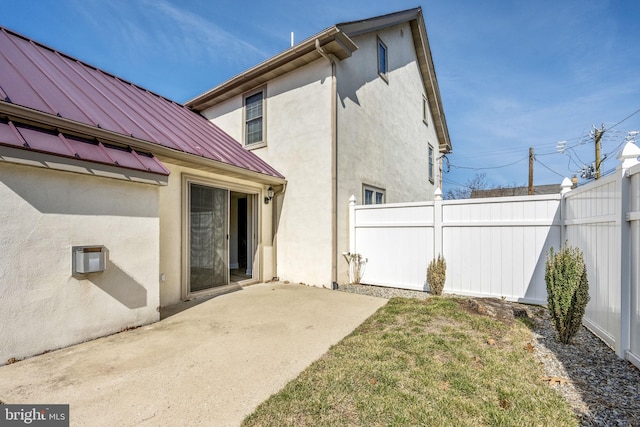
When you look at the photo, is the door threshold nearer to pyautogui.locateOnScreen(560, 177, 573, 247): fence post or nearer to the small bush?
the small bush

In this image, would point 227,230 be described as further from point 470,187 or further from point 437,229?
point 470,187

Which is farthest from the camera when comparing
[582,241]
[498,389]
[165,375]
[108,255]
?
[582,241]

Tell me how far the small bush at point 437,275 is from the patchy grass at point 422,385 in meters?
2.10

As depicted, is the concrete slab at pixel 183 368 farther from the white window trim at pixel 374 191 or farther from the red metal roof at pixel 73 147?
the white window trim at pixel 374 191

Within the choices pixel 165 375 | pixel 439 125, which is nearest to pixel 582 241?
pixel 165 375

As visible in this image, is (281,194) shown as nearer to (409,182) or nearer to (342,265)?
(342,265)

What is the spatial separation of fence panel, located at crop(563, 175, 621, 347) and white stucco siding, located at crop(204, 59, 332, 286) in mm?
4799

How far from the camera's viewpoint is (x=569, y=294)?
359 centimetres

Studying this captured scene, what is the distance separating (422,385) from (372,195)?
6744 millimetres

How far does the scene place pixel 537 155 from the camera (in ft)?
60.4

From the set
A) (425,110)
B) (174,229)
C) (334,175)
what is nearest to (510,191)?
(425,110)

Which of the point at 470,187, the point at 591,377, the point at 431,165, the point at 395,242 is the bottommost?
the point at 591,377

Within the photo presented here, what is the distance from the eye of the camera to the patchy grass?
221 centimetres

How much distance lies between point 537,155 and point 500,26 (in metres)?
11.5
